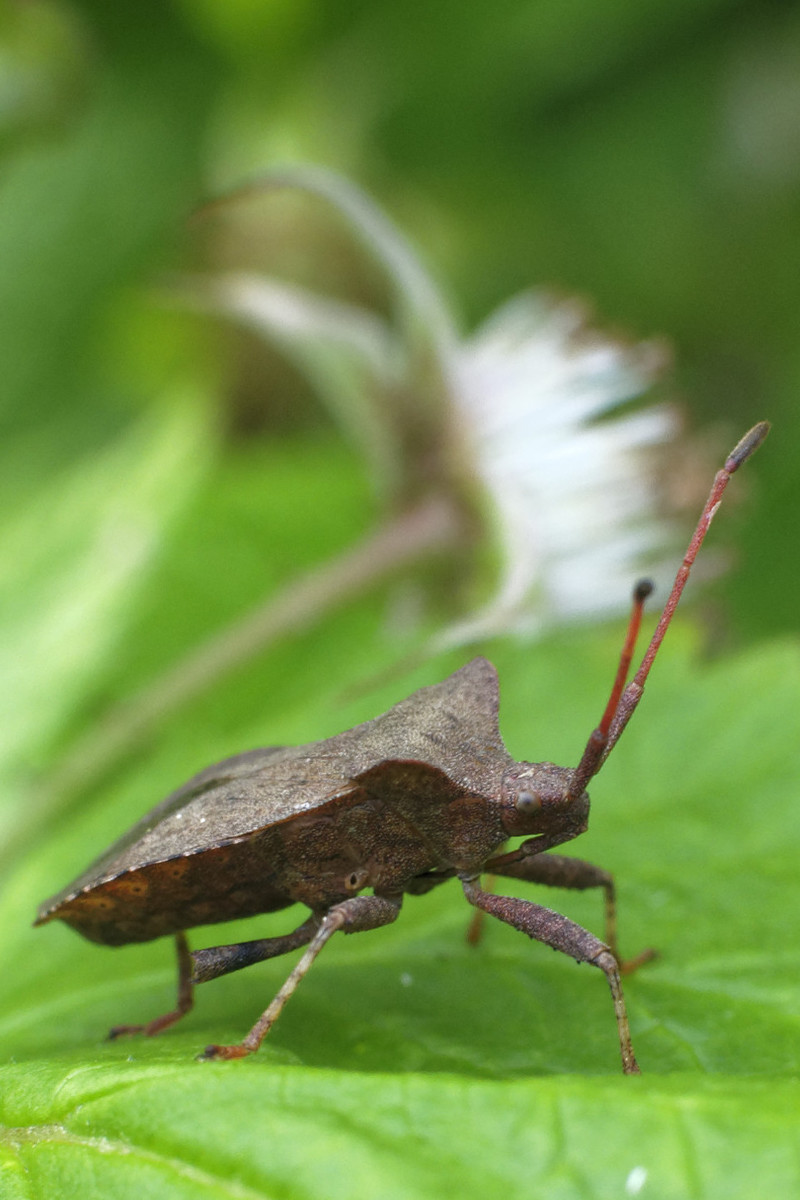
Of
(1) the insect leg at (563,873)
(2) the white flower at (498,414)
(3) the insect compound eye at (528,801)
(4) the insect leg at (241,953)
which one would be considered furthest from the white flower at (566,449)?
(4) the insect leg at (241,953)

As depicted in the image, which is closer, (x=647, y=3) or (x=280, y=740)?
(x=280, y=740)

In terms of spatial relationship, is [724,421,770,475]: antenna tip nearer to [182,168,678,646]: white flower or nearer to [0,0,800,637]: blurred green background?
[182,168,678,646]: white flower

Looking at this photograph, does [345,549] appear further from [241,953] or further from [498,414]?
[241,953]

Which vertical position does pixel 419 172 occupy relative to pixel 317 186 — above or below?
above

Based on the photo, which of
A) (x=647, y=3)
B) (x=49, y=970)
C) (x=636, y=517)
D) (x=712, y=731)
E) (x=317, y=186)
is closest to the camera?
(x=49, y=970)

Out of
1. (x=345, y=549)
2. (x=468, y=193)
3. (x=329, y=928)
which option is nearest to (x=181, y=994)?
(x=329, y=928)

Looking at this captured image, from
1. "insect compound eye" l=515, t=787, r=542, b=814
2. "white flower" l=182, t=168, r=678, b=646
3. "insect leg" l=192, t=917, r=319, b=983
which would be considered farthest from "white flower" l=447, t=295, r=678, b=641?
"insect leg" l=192, t=917, r=319, b=983

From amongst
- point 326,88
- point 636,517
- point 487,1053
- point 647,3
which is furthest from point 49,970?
point 647,3

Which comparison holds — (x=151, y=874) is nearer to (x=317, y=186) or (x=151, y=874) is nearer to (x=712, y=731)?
(x=712, y=731)
